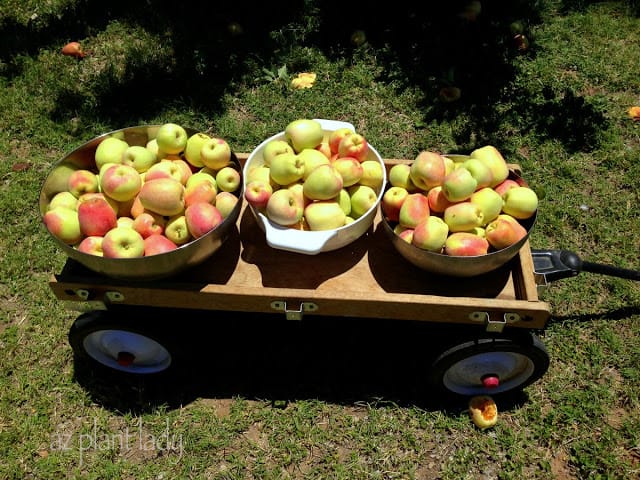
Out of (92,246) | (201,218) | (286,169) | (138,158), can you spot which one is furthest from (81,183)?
(286,169)

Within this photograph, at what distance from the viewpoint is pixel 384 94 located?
4426 mm

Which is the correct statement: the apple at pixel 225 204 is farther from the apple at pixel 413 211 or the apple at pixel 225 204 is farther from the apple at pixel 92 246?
the apple at pixel 413 211

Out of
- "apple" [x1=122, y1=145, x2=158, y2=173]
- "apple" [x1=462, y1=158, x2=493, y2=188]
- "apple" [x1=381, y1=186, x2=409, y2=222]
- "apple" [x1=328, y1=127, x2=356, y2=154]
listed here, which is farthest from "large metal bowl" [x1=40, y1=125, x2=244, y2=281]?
"apple" [x1=462, y1=158, x2=493, y2=188]

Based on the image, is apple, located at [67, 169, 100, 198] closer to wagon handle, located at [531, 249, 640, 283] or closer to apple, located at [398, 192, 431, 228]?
apple, located at [398, 192, 431, 228]

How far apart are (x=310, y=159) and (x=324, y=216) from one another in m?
0.29

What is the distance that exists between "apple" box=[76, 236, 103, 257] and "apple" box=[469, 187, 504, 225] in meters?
1.53

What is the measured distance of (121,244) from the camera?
2.11m

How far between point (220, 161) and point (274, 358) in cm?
116

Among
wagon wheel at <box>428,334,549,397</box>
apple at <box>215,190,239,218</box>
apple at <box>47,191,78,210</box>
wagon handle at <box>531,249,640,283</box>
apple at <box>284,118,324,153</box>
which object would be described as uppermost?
apple at <box>284,118,324,153</box>

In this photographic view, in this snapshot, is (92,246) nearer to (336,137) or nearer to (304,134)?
(304,134)

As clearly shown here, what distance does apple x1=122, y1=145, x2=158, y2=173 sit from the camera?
2.41 metres

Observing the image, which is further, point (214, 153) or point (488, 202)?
point (214, 153)

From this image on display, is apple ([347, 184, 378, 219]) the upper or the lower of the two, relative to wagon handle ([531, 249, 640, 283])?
upper

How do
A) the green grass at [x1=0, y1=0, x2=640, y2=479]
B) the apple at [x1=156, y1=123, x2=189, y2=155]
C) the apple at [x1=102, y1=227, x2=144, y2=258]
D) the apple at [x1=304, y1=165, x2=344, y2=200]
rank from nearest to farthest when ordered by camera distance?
the apple at [x1=102, y1=227, x2=144, y2=258], the apple at [x1=304, y1=165, x2=344, y2=200], the apple at [x1=156, y1=123, x2=189, y2=155], the green grass at [x1=0, y1=0, x2=640, y2=479]
